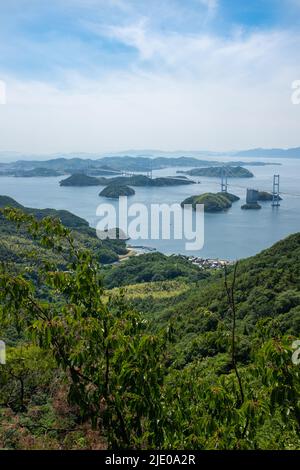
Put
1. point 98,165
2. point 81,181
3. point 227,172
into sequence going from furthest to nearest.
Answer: point 98,165 → point 227,172 → point 81,181

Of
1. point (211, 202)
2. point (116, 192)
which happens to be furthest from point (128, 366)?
point (116, 192)

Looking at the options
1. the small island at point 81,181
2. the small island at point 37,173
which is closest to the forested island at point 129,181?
the small island at point 81,181

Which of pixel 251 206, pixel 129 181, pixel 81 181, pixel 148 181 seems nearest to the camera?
pixel 251 206

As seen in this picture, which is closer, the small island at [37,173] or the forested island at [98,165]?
the small island at [37,173]

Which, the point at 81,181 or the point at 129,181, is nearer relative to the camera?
the point at 129,181

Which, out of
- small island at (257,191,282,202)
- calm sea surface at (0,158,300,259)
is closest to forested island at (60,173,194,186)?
calm sea surface at (0,158,300,259)

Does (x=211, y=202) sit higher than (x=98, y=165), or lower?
lower

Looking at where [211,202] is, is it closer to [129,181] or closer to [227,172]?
[129,181]

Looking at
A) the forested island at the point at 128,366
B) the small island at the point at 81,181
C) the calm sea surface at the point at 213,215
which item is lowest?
the calm sea surface at the point at 213,215

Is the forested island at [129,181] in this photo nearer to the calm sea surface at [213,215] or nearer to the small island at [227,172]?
the calm sea surface at [213,215]
